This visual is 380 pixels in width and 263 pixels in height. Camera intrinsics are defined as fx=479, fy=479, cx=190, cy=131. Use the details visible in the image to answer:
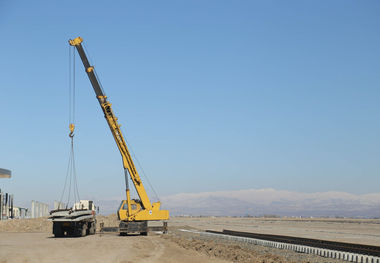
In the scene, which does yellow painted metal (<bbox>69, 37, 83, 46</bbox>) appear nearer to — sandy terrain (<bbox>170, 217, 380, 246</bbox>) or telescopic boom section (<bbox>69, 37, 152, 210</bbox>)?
telescopic boom section (<bbox>69, 37, 152, 210</bbox>)

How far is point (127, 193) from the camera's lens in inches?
1606

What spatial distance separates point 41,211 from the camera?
75812 millimetres

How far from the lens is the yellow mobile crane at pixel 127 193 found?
130 feet

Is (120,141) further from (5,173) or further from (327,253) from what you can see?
(5,173)

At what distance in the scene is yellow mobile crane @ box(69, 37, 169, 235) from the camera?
3975cm

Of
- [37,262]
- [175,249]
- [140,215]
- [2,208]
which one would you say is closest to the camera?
[37,262]

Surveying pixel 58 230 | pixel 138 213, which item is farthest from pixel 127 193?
pixel 58 230

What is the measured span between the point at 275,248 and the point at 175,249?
644cm

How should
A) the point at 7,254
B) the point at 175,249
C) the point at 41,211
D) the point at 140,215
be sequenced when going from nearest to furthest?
1. the point at 7,254
2. the point at 175,249
3. the point at 140,215
4. the point at 41,211

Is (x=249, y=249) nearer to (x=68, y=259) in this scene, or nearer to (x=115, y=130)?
(x=68, y=259)

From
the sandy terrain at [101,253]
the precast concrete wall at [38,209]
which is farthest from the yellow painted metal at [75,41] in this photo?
the precast concrete wall at [38,209]

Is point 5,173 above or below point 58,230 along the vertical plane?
above

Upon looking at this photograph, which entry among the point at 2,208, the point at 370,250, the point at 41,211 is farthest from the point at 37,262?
the point at 41,211

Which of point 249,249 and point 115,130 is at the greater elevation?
point 115,130
